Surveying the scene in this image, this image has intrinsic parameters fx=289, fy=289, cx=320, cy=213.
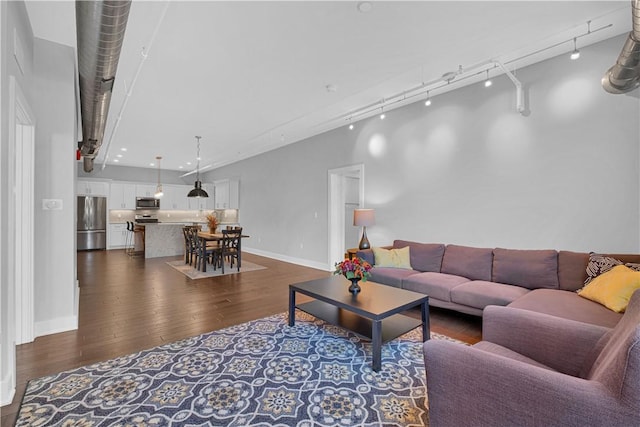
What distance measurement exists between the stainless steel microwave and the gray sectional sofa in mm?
9556

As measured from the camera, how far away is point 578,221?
3.25m

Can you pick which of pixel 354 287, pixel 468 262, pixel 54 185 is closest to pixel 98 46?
pixel 54 185

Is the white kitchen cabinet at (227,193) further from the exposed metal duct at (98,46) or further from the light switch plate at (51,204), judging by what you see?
the light switch plate at (51,204)

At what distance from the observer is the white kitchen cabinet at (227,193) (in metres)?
9.71

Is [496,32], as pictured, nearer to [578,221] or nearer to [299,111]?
[578,221]

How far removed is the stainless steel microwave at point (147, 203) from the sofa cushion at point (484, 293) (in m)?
10.6

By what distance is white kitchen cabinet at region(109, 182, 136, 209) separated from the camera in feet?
32.3

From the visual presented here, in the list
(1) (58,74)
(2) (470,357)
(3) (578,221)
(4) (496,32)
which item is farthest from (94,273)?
(3) (578,221)

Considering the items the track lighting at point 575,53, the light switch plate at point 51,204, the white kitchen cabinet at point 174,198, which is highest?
the track lighting at point 575,53

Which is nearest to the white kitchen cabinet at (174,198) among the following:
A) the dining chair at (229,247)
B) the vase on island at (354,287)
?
the dining chair at (229,247)

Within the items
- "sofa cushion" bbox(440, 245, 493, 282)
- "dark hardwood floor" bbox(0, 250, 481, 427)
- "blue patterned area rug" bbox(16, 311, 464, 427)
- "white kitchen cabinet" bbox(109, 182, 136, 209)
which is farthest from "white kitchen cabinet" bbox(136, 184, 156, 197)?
"sofa cushion" bbox(440, 245, 493, 282)

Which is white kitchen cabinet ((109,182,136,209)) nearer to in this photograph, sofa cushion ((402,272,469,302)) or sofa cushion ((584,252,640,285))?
sofa cushion ((402,272,469,302))

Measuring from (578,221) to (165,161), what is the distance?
10372mm

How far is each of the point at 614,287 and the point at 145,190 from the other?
476 inches
